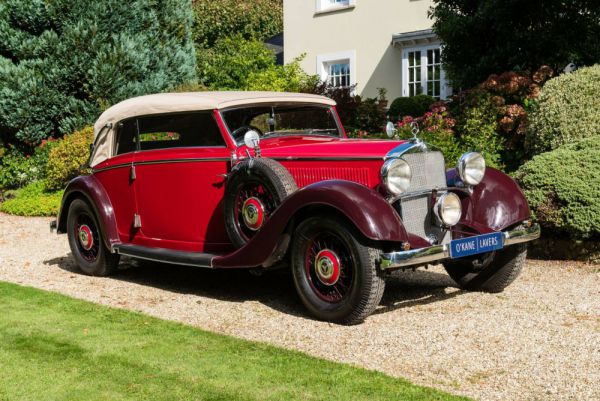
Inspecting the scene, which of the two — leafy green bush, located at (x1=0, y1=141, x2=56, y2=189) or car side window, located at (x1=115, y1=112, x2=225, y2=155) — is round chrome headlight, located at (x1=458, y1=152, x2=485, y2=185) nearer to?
car side window, located at (x1=115, y1=112, x2=225, y2=155)

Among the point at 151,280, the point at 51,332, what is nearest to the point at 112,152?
the point at 151,280

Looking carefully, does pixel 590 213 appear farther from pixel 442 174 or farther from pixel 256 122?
pixel 256 122

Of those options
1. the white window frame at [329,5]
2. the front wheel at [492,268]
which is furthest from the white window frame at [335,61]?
the front wheel at [492,268]

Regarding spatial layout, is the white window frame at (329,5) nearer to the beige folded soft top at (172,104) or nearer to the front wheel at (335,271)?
the beige folded soft top at (172,104)

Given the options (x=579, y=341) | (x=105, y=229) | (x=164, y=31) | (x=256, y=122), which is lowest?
(x=579, y=341)

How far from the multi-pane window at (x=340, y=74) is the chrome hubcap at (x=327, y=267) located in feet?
46.5

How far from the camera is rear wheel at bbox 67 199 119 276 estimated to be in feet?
24.7

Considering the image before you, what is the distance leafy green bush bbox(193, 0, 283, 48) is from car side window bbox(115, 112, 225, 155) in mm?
21830

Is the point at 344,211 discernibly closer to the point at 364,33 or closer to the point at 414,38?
the point at 414,38

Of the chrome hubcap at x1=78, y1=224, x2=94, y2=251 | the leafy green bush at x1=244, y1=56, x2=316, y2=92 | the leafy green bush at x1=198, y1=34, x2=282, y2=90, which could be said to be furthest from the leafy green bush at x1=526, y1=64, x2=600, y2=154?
the leafy green bush at x1=198, y1=34, x2=282, y2=90

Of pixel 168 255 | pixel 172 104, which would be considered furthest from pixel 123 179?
pixel 168 255

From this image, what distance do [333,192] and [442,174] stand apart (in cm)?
117

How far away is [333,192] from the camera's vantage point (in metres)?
5.26

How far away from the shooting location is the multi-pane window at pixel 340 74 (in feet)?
63.7
